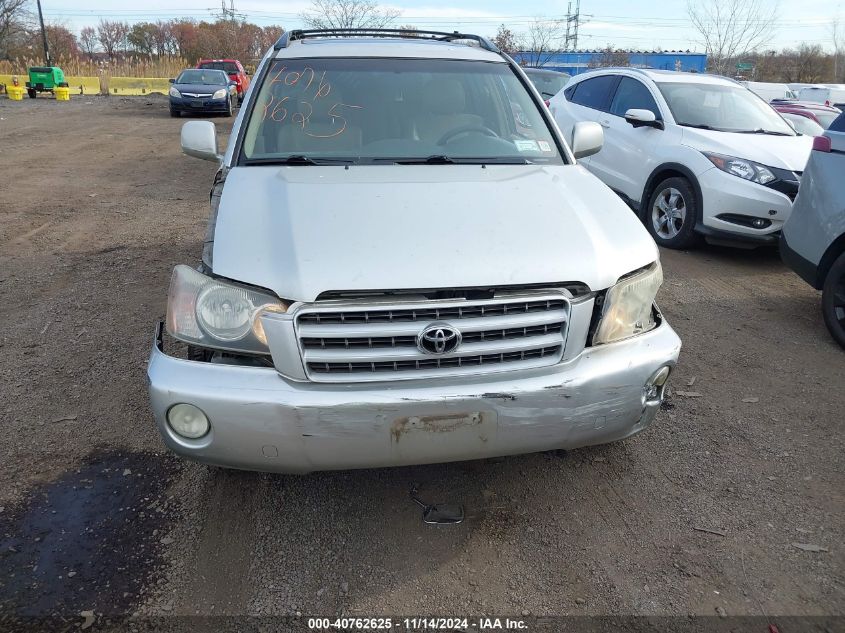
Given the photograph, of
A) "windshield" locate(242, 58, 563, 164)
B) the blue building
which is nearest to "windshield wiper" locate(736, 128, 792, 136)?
"windshield" locate(242, 58, 563, 164)

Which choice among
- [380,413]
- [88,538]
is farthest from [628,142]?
[88,538]

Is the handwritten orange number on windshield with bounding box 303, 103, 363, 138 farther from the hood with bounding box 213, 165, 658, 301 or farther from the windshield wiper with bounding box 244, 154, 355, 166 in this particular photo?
the hood with bounding box 213, 165, 658, 301

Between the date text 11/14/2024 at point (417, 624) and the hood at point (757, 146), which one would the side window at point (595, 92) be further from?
the date text 11/14/2024 at point (417, 624)

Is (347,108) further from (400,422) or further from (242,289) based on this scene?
(400,422)

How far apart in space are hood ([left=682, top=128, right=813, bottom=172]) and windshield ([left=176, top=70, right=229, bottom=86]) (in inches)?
707

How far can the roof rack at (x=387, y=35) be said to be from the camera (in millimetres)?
4531

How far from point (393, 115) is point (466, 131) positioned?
1.37 ft

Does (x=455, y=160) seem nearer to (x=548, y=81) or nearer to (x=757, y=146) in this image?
(x=757, y=146)

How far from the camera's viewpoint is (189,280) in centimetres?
242

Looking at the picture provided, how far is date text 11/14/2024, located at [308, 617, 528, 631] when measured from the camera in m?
2.22

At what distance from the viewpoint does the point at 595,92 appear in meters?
8.58

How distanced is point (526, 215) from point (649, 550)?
1426mm

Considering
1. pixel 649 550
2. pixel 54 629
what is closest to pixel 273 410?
pixel 54 629

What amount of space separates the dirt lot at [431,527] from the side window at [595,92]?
4766 millimetres
